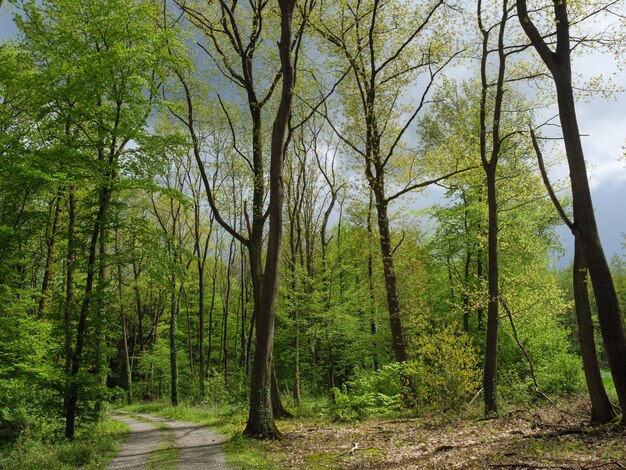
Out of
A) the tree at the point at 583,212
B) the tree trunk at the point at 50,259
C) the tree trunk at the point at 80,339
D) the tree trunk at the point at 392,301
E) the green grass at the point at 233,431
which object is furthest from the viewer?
the tree trunk at the point at 50,259

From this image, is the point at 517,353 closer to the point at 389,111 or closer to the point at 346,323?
the point at 346,323

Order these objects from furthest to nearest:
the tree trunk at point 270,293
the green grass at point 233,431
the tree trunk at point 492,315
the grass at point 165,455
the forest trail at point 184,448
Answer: the tree trunk at point 492,315, the tree trunk at point 270,293, the forest trail at point 184,448, the grass at point 165,455, the green grass at point 233,431

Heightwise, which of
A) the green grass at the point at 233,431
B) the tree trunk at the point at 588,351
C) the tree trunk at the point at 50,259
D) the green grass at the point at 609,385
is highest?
the tree trunk at the point at 50,259

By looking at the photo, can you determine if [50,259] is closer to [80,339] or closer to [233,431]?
[80,339]

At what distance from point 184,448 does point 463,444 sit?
20.1ft

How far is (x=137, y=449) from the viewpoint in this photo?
10.3 meters

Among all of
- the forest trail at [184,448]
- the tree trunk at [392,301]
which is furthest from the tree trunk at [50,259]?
the tree trunk at [392,301]

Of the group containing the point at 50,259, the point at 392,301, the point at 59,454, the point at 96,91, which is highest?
the point at 96,91

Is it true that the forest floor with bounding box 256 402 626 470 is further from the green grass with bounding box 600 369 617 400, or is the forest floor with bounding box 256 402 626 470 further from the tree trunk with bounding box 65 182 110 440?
the tree trunk with bounding box 65 182 110 440

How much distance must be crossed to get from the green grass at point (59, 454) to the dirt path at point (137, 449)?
0.22 metres

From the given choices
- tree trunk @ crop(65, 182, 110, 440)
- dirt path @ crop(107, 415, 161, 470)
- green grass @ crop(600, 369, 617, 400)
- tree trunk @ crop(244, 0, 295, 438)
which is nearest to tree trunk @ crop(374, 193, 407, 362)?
tree trunk @ crop(244, 0, 295, 438)

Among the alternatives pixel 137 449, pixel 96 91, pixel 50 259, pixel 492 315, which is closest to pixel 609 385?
pixel 492 315

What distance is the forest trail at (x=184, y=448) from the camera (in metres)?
8.14

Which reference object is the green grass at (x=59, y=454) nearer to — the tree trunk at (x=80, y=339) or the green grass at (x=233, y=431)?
the tree trunk at (x=80, y=339)
